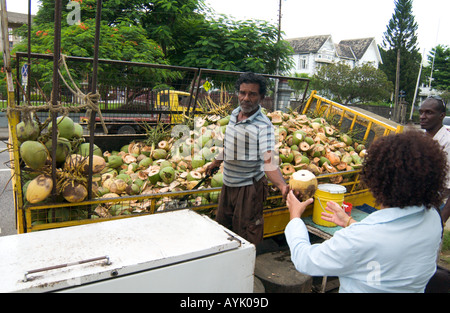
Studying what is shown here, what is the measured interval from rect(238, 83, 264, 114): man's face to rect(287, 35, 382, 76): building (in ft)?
122

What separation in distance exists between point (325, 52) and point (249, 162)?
141ft

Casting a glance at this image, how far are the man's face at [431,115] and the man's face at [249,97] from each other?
60.9 inches

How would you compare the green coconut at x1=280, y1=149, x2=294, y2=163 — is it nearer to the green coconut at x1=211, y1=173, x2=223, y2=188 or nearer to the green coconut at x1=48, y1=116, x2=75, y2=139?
the green coconut at x1=211, y1=173, x2=223, y2=188

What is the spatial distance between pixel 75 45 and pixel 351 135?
25.6 feet

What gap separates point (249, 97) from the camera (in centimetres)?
271

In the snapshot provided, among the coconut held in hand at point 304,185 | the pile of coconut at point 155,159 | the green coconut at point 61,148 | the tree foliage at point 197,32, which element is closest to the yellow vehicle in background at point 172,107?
the pile of coconut at point 155,159

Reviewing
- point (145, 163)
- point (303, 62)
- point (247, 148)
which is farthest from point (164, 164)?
point (303, 62)

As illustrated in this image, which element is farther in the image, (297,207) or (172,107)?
(172,107)

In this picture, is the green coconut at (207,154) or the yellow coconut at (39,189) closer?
the yellow coconut at (39,189)

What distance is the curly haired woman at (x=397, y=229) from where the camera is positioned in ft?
4.16

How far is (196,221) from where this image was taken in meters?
2.16

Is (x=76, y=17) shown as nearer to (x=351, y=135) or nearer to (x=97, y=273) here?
(x=351, y=135)

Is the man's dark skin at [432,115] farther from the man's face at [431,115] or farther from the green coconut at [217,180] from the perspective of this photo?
the green coconut at [217,180]

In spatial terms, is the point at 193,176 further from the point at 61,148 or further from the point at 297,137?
the point at 297,137
